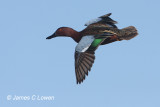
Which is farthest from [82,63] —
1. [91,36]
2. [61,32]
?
[61,32]

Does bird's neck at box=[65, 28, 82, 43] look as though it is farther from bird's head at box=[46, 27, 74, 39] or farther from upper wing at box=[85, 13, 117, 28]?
upper wing at box=[85, 13, 117, 28]

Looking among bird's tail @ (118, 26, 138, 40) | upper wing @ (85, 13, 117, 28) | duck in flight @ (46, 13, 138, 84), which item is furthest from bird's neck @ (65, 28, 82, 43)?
bird's tail @ (118, 26, 138, 40)

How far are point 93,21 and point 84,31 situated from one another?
2.06 ft

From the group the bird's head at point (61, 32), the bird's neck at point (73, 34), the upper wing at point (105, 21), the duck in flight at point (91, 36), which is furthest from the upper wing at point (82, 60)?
the upper wing at point (105, 21)

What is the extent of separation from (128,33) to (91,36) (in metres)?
1.21

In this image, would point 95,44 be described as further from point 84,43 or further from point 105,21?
point 105,21

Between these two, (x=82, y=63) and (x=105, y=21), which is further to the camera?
(x=105, y=21)

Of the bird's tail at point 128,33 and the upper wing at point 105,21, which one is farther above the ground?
the upper wing at point 105,21

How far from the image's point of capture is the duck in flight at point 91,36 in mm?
8664

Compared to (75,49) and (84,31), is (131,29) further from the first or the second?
(75,49)

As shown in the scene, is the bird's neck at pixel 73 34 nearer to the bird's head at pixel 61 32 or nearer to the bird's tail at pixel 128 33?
the bird's head at pixel 61 32

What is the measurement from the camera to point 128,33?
10023mm

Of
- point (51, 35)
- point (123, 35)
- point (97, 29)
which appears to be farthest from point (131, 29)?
point (51, 35)

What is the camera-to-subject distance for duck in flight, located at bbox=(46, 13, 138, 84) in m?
8.66
